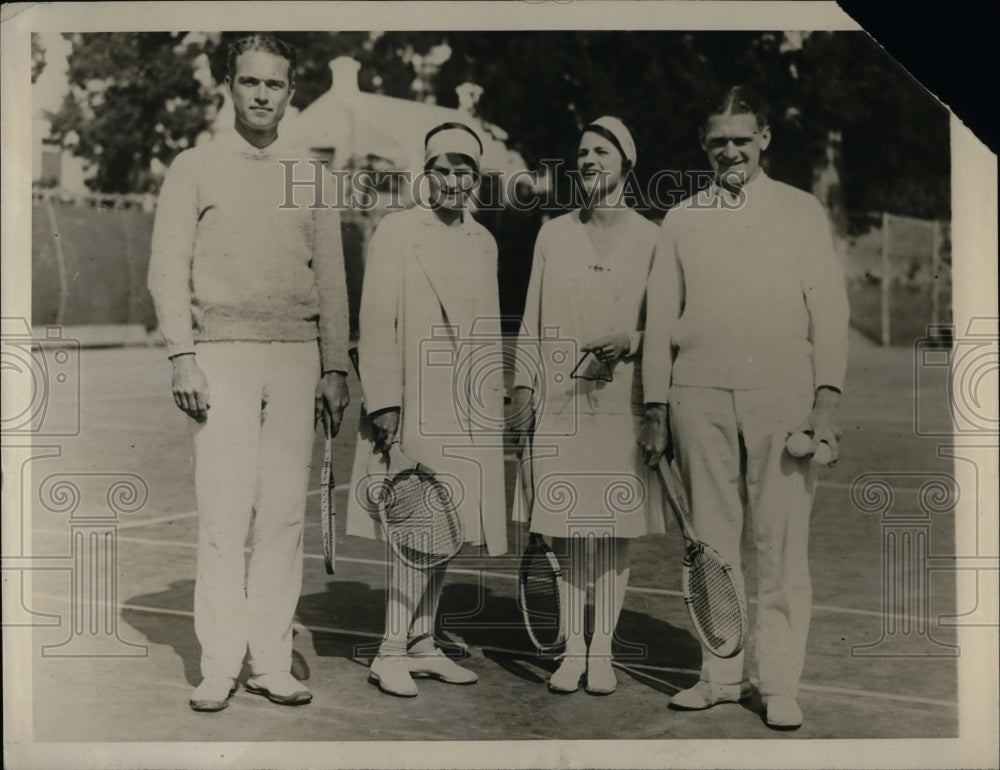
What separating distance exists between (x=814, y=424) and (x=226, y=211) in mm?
2644

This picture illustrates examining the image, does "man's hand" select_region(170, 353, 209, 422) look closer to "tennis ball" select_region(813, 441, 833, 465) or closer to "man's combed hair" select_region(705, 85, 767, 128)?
"man's combed hair" select_region(705, 85, 767, 128)

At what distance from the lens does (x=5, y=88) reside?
5996 millimetres

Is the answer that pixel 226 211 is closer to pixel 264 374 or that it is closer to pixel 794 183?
pixel 264 374

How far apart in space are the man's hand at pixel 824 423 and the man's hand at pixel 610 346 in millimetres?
804

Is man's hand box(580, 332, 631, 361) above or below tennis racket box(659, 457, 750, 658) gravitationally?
above

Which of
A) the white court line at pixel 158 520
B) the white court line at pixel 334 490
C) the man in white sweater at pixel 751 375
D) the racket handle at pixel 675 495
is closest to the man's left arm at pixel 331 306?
the white court line at pixel 334 490

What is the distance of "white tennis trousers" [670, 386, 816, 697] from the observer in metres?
5.77

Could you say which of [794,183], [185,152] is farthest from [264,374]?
A: [794,183]

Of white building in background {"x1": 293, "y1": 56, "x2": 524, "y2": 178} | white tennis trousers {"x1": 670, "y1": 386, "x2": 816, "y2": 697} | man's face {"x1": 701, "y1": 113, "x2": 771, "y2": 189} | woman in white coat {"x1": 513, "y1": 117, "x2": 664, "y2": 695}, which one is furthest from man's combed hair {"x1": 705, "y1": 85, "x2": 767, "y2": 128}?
white tennis trousers {"x1": 670, "y1": 386, "x2": 816, "y2": 697}

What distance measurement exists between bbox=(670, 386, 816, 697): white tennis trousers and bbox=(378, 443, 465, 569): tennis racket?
3.38 ft

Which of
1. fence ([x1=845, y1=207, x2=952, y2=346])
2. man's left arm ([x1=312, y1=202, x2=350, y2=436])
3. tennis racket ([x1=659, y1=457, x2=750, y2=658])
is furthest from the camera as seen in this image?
fence ([x1=845, y1=207, x2=952, y2=346])

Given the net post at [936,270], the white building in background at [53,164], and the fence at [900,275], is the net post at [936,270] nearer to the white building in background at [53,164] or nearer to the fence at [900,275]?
the fence at [900,275]

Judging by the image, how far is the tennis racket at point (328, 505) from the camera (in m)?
5.77

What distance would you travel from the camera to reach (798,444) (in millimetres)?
5785
